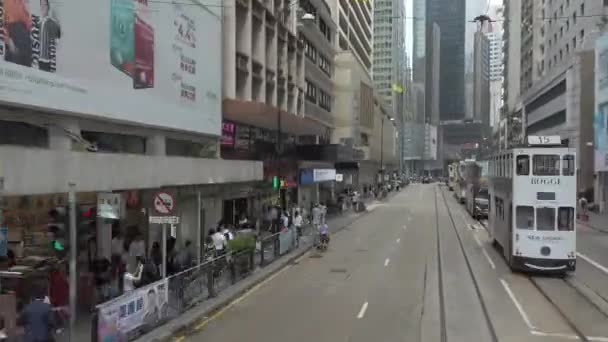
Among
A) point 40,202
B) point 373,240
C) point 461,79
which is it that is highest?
point 461,79

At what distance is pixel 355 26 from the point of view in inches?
3858

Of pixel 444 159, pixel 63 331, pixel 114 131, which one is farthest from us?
pixel 444 159

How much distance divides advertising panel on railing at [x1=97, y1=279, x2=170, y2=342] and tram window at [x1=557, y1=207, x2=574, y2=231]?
43.0ft

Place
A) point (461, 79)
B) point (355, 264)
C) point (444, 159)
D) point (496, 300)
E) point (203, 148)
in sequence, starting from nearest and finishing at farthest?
point (496, 300), point (355, 264), point (203, 148), point (461, 79), point (444, 159)

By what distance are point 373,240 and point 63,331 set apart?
22387mm

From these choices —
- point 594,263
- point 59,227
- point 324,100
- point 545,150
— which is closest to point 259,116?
point 545,150

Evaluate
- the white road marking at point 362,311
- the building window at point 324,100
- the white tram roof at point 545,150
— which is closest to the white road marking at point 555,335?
the white road marking at point 362,311

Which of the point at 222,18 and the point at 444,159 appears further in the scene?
the point at 444,159

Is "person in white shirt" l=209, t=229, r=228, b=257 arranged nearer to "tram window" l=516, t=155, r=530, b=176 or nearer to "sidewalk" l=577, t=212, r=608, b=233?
"tram window" l=516, t=155, r=530, b=176

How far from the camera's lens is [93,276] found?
14.0m

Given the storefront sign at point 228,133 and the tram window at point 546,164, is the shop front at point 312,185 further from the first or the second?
the tram window at point 546,164

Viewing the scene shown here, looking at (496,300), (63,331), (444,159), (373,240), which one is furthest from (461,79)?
(63,331)

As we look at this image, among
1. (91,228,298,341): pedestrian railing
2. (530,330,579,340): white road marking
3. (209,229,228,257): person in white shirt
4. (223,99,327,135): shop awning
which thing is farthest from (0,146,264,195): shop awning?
(530,330,579,340): white road marking

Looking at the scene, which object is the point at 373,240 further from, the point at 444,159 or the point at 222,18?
the point at 444,159
